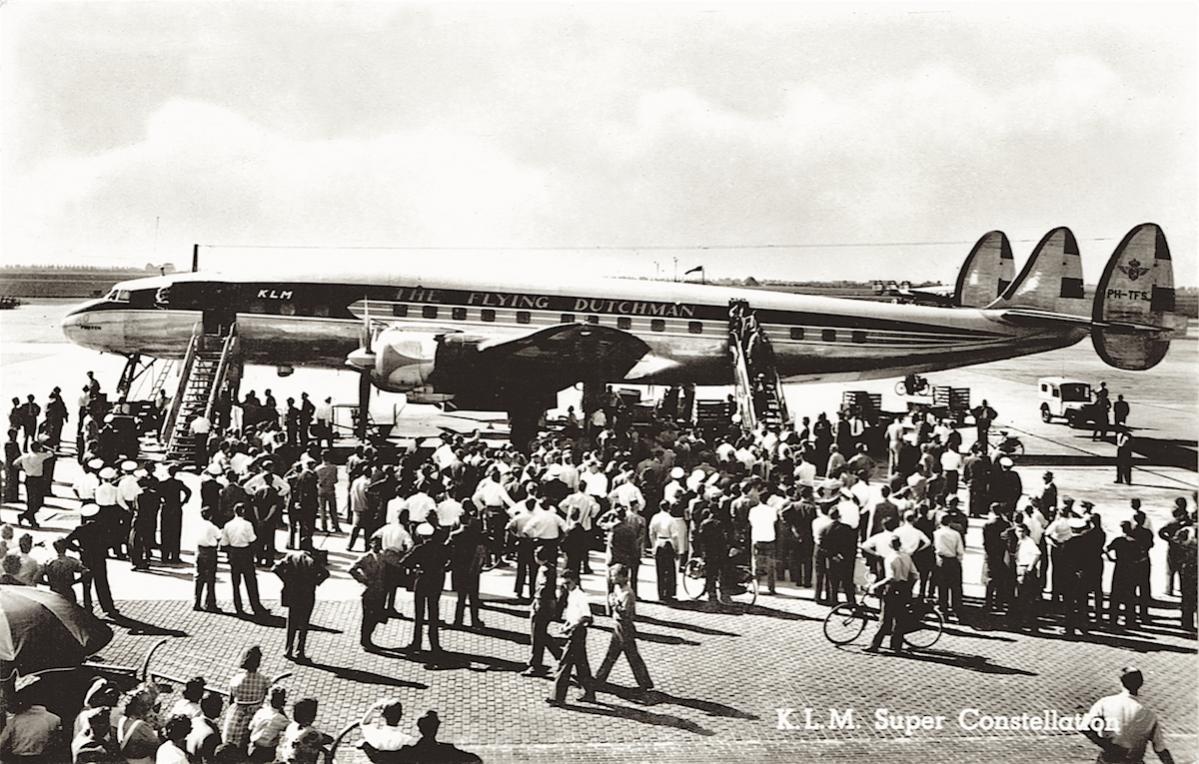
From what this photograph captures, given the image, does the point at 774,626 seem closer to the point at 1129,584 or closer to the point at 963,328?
the point at 1129,584

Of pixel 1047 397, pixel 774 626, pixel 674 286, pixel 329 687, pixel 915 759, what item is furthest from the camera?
pixel 1047 397

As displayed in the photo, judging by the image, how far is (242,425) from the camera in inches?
896

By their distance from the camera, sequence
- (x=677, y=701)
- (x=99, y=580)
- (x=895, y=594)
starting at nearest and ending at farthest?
(x=677, y=701) → (x=895, y=594) → (x=99, y=580)

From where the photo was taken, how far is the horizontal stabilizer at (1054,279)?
25.7 meters

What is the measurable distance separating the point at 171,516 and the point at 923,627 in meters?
10.8

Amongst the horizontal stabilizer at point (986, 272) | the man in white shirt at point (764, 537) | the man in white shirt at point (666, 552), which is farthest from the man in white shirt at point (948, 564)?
the horizontal stabilizer at point (986, 272)

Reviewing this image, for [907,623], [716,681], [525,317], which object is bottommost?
[716,681]

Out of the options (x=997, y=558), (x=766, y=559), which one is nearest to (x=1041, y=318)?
(x=997, y=558)

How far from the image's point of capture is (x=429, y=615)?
10.9 m

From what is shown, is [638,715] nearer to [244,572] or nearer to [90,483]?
[244,572]

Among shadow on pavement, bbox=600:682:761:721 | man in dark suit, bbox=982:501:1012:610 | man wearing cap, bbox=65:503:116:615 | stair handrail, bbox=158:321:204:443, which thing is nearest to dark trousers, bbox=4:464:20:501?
stair handrail, bbox=158:321:204:443

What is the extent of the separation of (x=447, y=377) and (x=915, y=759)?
14.4m

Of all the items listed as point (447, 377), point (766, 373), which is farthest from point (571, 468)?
point (766, 373)

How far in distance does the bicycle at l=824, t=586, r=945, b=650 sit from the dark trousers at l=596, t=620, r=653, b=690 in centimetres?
274
